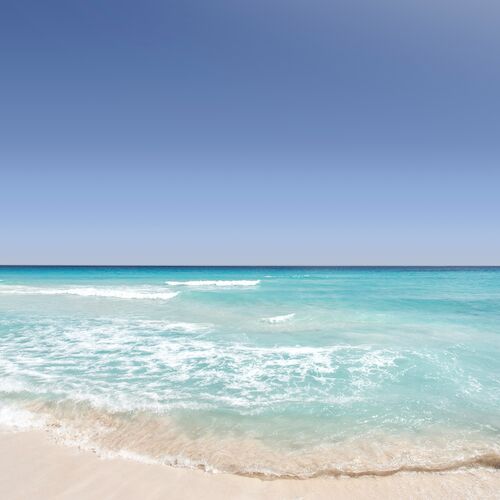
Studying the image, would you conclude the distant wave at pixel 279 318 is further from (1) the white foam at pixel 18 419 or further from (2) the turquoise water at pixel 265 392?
(1) the white foam at pixel 18 419

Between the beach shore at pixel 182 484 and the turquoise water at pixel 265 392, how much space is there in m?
0.23

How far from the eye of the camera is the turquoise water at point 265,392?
5.07m

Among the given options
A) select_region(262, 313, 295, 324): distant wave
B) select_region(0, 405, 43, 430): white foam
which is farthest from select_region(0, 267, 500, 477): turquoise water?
select_region(262, 313, 295, 324): distant wave

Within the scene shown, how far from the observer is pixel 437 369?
8938 millimetres

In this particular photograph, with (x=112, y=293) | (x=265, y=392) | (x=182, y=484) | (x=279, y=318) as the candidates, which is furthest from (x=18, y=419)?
(x=112, y=293)

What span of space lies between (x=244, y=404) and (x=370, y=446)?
2.52m

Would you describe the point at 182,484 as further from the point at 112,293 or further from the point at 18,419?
the point at 112,293

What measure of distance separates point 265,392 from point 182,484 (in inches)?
130

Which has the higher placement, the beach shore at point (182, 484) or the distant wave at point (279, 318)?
the distant wave at point (279, 318)

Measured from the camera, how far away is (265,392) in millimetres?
7312

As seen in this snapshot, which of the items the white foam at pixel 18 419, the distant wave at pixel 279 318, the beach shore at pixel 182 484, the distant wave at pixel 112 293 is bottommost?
the beach shore at pixel 182 484

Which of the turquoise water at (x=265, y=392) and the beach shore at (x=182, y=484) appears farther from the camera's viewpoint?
the turquoise water at (x=265, y=392)

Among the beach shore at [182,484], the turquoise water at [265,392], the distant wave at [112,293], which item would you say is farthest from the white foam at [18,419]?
the distant wave at [112,293]

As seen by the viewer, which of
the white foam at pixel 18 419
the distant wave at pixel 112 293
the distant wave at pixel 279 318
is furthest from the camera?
the distant wave at pixel 112 293
